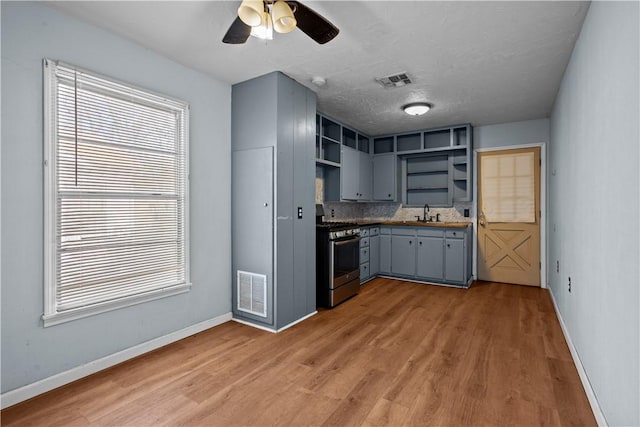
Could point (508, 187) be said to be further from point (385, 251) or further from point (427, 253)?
point (385, 251)

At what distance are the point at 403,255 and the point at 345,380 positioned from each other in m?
3.18

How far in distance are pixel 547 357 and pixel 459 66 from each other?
8.55 ft

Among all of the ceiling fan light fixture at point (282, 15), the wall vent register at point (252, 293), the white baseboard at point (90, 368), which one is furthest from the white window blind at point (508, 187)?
the white baseboard at point (90, 368)

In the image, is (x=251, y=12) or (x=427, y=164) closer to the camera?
(x=251, y=12)

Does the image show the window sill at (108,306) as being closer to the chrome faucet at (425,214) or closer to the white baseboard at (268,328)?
the white baseboard at (268,328)

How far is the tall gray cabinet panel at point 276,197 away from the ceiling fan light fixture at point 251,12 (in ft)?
4.17

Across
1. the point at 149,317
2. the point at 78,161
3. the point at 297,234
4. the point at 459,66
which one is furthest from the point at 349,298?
the point at 78,161

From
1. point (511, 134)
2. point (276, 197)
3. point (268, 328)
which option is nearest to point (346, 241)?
point (276, 197)

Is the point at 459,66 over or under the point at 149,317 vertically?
over

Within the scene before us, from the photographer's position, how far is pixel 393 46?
101 inches

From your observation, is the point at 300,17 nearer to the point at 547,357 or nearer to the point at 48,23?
the point at 48,23

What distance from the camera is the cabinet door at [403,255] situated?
5.05 metres

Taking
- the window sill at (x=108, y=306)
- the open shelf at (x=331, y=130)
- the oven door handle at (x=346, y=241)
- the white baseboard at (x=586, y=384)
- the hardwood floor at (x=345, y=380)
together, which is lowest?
the hardwood floor at (x=345, y=380)

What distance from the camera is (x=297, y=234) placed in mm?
3340
